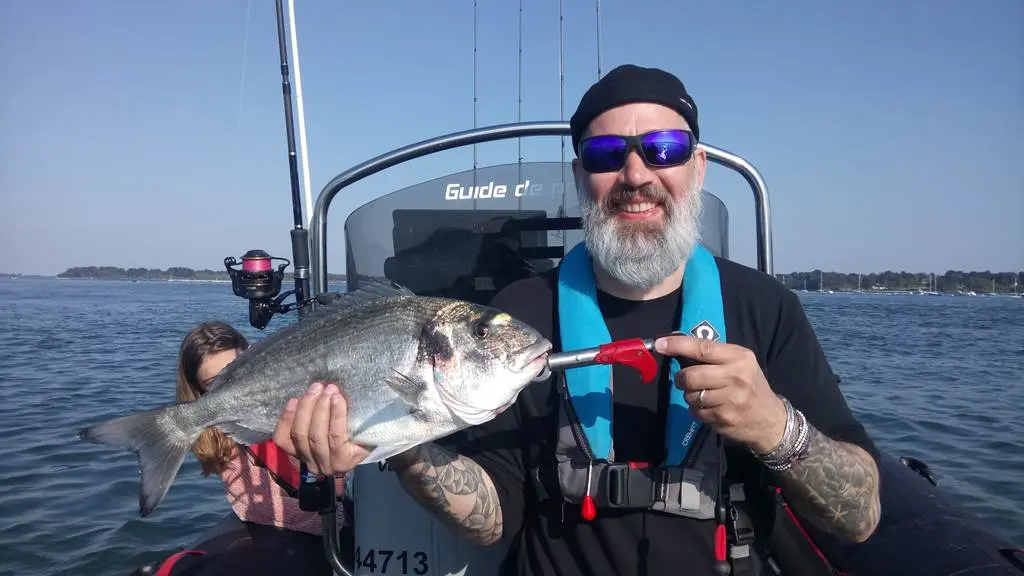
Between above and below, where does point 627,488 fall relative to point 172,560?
above

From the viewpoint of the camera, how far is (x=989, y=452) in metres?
8.49

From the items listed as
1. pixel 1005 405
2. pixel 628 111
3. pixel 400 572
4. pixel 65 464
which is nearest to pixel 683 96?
pixel 628 111

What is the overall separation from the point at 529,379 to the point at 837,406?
106 centimetres

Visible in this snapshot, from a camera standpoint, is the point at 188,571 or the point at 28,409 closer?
the point at 188,571

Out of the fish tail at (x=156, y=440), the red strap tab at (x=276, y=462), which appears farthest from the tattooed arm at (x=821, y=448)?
the red strap tab at (x=276, y=462)

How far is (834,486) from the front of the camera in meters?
2.00

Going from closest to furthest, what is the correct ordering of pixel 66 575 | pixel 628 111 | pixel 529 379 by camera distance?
pixel 529 379 < pixel 628 111 < pixel 66 575

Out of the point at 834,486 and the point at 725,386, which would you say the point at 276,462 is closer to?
the point at 725,386

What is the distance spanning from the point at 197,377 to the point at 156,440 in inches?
64.6

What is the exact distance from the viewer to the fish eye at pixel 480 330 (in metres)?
2.19

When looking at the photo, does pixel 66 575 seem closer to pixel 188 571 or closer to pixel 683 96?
pixel 188 571

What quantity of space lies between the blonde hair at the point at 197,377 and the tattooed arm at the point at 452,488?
A: 6.51 ft

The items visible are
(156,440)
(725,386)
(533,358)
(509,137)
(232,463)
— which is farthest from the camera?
→ (232,463)

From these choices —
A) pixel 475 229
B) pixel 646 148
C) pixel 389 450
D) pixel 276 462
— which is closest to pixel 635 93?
pixel 646 148
